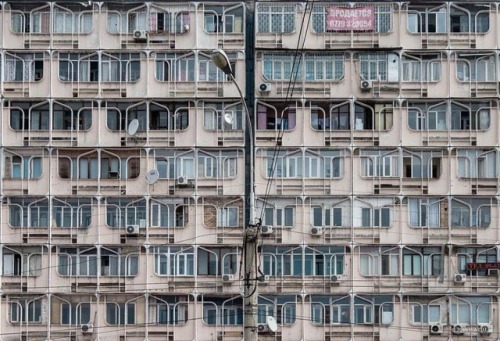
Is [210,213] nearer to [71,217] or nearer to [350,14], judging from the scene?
[71,217]

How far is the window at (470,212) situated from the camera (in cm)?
4578

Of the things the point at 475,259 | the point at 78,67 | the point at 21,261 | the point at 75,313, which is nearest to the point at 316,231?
the point at 475,259

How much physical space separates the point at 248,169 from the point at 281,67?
168 inches

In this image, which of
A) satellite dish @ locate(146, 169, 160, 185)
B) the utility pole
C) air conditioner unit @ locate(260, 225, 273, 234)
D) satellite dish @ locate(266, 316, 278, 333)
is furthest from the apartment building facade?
the utility pole

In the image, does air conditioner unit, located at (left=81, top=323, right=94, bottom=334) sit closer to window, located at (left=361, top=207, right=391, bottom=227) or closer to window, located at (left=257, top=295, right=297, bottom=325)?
window, located at (left=257, top=295, right=297, bottom=325)

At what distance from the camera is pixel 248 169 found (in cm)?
4616

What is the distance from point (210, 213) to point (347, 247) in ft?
18.1

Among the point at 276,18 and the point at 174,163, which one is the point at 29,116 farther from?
the point at 276,18

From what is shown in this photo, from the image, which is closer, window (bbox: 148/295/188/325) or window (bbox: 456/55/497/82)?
window (bbox: 148/295/188/325)

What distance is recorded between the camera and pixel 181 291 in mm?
45438

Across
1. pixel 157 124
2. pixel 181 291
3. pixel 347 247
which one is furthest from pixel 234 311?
pixel 157 124

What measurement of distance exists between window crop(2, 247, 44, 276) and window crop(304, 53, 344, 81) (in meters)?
12.8

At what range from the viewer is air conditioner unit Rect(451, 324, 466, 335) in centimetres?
4522

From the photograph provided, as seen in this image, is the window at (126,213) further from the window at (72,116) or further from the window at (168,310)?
the window at (72,116)
